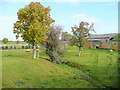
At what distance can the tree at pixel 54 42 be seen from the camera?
18.6 m

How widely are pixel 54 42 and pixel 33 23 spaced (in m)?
4.11

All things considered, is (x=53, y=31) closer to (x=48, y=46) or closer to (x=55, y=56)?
(x=48, y=46)

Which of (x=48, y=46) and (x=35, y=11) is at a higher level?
(x=35, y=11)

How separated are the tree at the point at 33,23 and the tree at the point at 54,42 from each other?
96 centimetres

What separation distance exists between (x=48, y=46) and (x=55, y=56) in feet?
6.41

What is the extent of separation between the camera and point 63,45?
19.4 metres

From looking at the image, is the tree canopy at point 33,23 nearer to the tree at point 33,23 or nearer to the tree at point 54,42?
the tree at point 33,23

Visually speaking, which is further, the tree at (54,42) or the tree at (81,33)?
the tree at (81,33)

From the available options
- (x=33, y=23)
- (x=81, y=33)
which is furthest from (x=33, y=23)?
(x=81, y=33)

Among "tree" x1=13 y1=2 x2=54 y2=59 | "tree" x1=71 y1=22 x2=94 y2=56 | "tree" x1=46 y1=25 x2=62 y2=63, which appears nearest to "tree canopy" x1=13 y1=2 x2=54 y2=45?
"tree" x1=13 y1=2 x2=54 y2=59

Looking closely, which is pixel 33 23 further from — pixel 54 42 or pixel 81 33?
pixel 81 33

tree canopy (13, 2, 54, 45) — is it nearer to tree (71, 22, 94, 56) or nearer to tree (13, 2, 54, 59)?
Answer: tree (13, 2, 54, 59)

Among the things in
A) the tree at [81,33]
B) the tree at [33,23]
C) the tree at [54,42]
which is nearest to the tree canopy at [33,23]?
the tree at [33,23]

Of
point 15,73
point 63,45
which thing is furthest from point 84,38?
point 15,73
